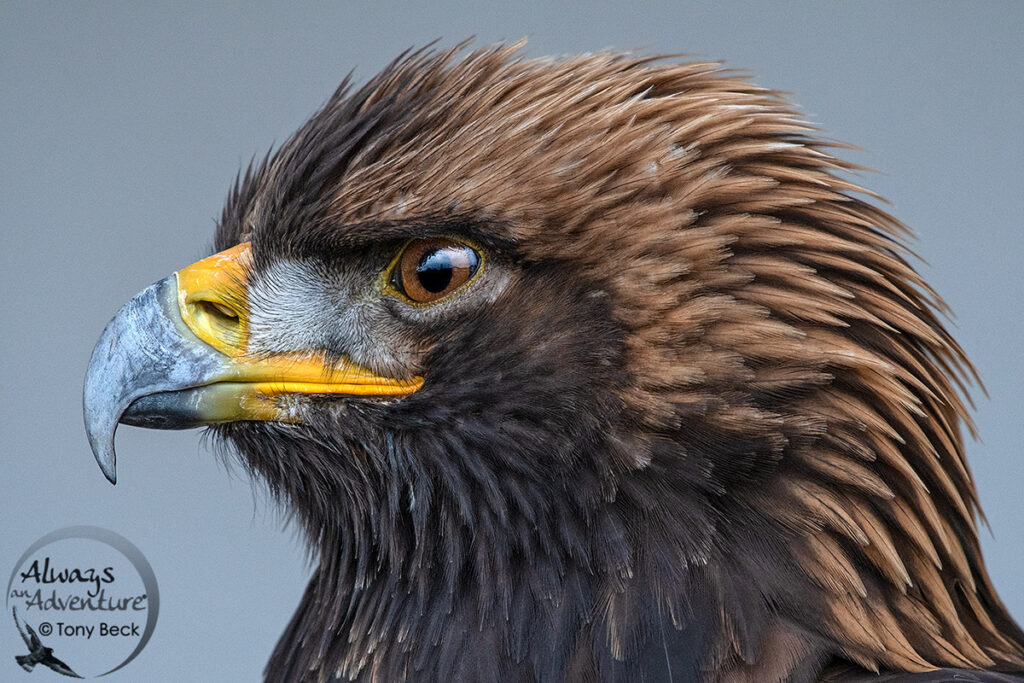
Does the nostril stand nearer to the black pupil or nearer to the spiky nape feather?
the spiky nape feather

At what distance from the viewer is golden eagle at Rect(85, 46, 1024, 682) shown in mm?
1374

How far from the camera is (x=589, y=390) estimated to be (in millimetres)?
1403

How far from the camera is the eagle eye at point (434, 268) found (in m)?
1.45

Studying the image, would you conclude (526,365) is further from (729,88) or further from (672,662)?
(729,88)

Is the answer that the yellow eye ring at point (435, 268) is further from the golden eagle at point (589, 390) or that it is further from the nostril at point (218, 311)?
the nostril at point (218, 311)

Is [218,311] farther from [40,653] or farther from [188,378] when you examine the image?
[40,653]

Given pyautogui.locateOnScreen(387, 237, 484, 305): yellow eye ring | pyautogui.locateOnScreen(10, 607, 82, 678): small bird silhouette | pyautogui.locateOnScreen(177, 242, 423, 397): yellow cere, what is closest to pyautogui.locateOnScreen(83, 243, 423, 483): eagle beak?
pyautogui.locateOnScreen(177, 242, 423, 397): yellow cere

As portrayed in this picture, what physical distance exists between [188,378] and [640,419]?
632 mm

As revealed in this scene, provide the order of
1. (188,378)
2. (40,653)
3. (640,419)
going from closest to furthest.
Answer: (640,419) < (188,378) < (40,653)

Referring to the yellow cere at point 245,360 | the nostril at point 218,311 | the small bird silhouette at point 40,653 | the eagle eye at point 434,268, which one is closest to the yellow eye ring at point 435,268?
the eagle eye at point 434,268

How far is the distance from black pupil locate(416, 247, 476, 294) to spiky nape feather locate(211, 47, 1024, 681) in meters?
0.03

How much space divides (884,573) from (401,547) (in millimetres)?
657

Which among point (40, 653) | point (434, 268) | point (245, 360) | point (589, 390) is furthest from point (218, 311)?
point (40, 653)

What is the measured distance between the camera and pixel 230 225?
1.76 m
